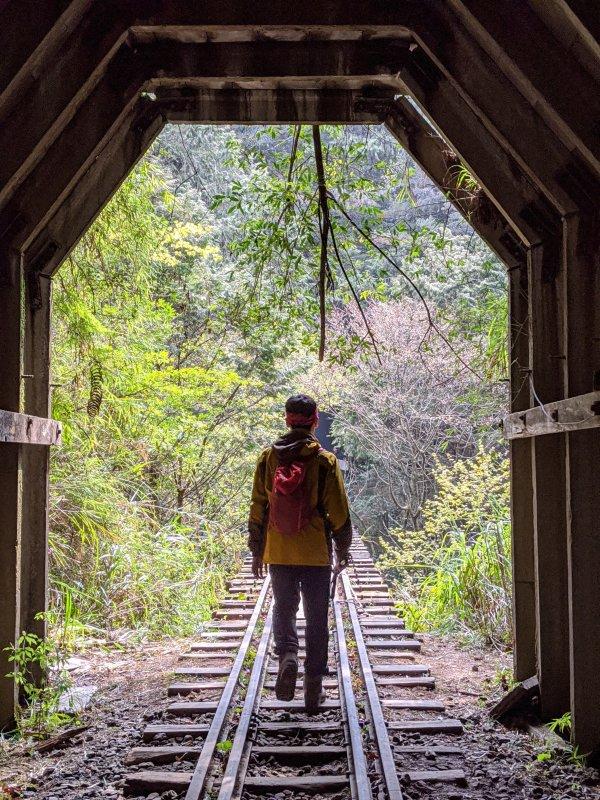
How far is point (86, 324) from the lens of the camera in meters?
7.95

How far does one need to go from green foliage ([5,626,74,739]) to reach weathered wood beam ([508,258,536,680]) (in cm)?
320

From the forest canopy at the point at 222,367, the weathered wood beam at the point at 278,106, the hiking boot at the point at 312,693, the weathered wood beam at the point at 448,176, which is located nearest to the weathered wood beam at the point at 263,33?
the weathered wood beam at the point at 278,106

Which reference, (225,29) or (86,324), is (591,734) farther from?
(86,324)

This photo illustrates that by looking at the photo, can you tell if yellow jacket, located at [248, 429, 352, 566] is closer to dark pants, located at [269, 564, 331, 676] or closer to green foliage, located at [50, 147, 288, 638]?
dark pants, located at [269, 564, 331, 676]

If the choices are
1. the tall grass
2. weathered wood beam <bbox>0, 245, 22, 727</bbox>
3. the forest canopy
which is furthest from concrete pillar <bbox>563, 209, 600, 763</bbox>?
the tall grass

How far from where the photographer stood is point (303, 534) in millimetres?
5141

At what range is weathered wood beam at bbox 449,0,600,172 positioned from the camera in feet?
12.8

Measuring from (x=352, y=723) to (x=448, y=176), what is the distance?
405cm

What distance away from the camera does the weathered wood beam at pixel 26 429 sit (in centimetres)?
461

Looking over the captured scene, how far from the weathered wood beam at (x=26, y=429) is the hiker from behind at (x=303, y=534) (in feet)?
5.14

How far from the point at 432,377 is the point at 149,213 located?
34.0ft

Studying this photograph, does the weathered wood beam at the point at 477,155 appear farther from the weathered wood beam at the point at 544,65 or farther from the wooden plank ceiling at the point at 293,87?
the weathered wood beam at the point at 544,65

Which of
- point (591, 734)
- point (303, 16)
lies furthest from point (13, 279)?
point (591, 734)

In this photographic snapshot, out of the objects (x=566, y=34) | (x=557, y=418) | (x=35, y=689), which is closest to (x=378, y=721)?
(x=557, y=418)
